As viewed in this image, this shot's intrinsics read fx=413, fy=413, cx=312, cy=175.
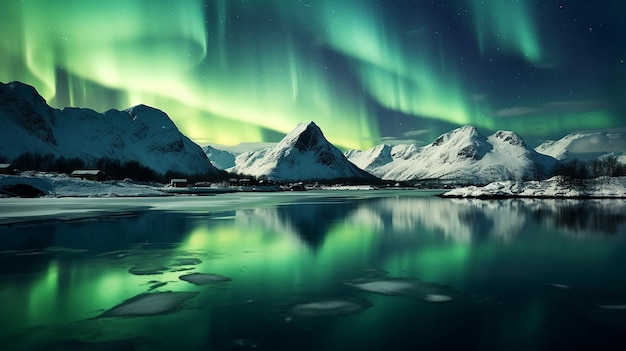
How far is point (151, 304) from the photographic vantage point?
494 inches

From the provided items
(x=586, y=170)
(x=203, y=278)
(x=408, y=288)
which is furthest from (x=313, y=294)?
(x=586, y=170)

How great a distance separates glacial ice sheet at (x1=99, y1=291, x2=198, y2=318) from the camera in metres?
11.6

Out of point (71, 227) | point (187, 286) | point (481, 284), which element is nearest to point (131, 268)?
point (187, 286)

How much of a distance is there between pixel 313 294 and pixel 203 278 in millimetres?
4957

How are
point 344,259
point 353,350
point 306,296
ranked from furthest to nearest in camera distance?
point 344,259 → point 306,296 → point 353,350

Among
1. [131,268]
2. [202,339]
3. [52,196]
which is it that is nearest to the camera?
[202,339]

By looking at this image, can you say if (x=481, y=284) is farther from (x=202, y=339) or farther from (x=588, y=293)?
(x=202, y=339)

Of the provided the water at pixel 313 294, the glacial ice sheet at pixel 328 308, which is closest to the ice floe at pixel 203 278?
the water at pixel 313 294

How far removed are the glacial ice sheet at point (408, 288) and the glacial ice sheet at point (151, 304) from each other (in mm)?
5955

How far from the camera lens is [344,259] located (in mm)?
20219

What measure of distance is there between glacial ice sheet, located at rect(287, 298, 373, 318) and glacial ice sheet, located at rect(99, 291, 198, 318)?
11.6ft

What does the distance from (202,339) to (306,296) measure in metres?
4.45

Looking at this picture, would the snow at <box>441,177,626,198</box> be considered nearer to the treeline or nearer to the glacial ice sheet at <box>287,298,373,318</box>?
the treeline

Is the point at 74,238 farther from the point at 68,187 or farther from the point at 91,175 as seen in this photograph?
the point at 91,175
